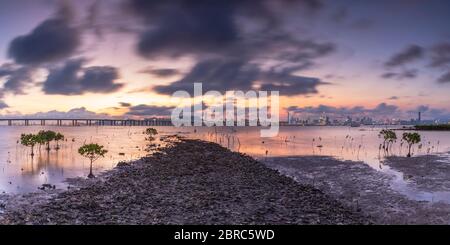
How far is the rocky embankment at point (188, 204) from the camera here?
72.5 ft

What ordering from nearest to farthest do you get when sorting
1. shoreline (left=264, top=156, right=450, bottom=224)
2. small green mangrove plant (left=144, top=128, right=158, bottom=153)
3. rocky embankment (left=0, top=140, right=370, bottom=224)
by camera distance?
1. rocky embankment (left=0, top=140, right=370, bottom=224)
2. shoreline (left=264, top=156, right=450, bottom=224)
3. small green mangrove plant (left=144, top=128, right=158, bottom=153)

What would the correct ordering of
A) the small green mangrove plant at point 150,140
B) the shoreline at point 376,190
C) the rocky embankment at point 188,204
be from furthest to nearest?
1. the small green mangrove plant at point 150,140
2. the shoreline at point 376,190
3. the rocky embankment at point 188,204

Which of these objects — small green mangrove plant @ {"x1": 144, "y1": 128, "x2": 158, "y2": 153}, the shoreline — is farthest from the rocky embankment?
small green mangrove plant @ {"x1": 144, "y1": 128, "x2": 158, "y2": 153}

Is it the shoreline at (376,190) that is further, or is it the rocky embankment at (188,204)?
the shoreline at (376,190)

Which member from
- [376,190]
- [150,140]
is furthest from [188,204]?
[150,140]

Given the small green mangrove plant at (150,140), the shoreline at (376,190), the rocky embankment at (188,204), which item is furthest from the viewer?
the small green mangrove plant at (150,140)

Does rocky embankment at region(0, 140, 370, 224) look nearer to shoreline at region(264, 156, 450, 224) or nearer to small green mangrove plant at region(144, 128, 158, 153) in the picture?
shoreline at region(264, 156, 450, 224)

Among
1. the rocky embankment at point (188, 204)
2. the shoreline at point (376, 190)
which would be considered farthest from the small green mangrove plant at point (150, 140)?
the rocky embankment at point (188, 204)

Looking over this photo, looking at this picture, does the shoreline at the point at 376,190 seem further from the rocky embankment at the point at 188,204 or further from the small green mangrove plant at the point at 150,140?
the small green mangrove plant at the point at 150,140

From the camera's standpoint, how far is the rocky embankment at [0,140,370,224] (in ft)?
72.5

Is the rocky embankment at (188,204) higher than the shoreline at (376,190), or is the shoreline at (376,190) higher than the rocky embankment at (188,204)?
the rocky embankment at (188,204)

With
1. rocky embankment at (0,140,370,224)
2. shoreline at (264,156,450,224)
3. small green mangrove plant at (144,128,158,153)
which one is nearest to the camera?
rocky embankment at (0,140,370,224)
